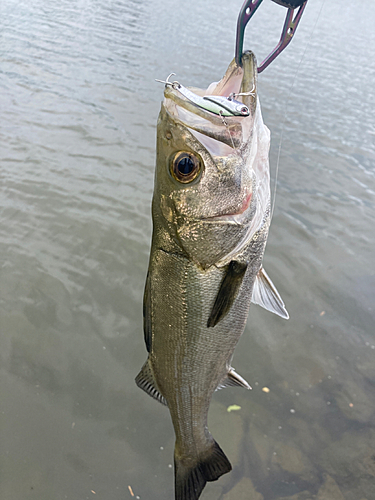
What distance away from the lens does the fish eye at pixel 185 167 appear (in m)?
1.49

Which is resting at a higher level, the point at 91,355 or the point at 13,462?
the point at 91,355

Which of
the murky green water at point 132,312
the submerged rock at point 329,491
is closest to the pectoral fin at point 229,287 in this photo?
the murky green water at point 132,312

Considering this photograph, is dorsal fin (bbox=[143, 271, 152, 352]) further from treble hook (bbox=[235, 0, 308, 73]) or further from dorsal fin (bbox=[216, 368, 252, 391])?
treble hook (bbox=[235, 0, 308, 73])

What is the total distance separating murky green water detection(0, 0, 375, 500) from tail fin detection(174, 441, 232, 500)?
1.08 meters

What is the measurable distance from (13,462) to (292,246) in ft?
14.1

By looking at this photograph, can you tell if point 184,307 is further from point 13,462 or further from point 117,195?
point 117,195

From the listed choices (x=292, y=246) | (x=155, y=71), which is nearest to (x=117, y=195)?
(x=292, y=246)

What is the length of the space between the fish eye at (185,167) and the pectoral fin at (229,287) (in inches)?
16.8

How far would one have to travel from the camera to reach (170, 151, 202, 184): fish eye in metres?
1.49

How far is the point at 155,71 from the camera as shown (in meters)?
11.1

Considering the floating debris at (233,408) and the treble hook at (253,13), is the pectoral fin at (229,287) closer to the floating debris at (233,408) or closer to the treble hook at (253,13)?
the treble hook at (253,13)

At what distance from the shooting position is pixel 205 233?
1.54 meters

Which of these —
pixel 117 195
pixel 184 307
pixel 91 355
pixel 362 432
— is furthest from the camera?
pixel 117 195

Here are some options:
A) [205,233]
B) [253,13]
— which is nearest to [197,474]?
[205,233]
